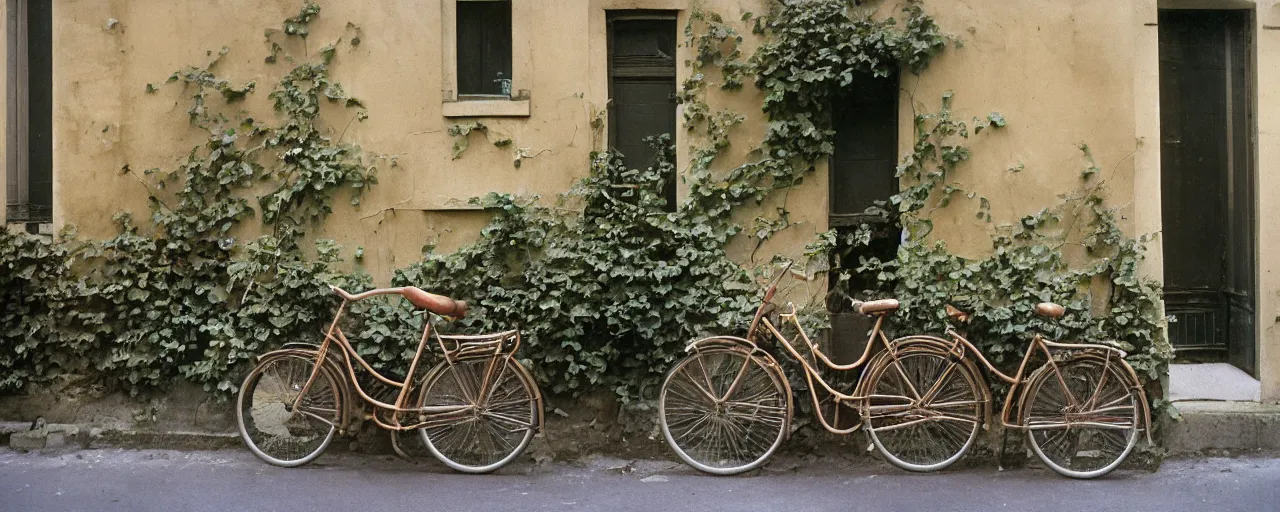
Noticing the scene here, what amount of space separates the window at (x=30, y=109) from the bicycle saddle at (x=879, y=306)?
5.57m

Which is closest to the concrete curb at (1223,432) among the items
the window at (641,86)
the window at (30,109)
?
the window at (641,86)

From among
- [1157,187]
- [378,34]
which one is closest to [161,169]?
[378,34]

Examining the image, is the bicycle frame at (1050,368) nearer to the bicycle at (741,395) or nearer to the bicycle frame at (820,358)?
the bicycle at (741,395)

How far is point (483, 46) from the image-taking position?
676cm

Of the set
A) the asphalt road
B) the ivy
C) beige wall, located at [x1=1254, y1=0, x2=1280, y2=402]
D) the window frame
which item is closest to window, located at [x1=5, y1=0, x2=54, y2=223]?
the ivy

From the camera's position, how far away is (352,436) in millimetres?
6453

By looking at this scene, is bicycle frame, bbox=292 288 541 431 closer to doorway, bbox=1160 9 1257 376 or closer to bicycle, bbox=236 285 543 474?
bicycle, bbox=236 285 543 474

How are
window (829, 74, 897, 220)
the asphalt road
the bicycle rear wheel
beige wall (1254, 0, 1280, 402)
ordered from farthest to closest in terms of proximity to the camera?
window (829, 74, 897, 220) < beige wall (1254, 0, 1280, 402) < the bicycle rear wheel < the asphalt road

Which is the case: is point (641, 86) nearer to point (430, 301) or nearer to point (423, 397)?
point (430, 301)

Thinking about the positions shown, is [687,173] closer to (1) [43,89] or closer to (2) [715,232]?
(2) [715,232]

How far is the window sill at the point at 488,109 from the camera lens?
21.5 feet

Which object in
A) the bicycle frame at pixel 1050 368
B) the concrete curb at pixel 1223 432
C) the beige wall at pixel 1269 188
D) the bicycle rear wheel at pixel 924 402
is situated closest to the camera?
the bicycle frame at pixel 1050 368

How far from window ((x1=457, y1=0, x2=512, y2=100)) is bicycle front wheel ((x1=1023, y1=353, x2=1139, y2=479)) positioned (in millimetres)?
3855

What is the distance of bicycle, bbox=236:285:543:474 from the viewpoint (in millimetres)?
5938
